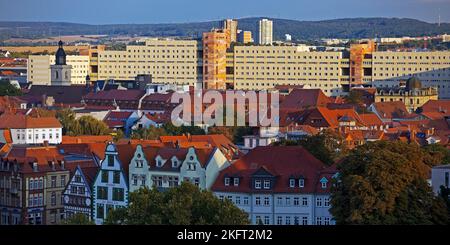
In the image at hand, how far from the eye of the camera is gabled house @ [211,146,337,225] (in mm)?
17219

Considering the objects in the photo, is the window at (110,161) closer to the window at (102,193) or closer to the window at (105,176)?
the window at (105,176)

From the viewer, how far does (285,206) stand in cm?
1744

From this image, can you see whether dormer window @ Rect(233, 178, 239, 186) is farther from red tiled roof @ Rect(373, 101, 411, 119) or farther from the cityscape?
red tiled roof @ Rect(373, 101, 411, 119)

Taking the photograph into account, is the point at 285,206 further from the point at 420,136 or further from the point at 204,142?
the point at 420,136

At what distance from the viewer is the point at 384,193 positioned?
13195 millimetres

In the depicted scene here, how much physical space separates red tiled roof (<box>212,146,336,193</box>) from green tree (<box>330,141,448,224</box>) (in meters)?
2.89

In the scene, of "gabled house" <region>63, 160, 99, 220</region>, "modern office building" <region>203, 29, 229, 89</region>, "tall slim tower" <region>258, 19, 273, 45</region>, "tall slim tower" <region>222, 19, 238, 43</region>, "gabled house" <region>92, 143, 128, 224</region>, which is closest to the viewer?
"gabled house" <region>92, 143, 128, 224</region>

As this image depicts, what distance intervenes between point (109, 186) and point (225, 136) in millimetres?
9564

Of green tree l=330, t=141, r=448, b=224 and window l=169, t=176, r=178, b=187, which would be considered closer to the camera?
green tree l=330, t=141, r=448, b=224

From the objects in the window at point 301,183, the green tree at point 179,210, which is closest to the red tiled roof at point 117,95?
the window at point 301,183

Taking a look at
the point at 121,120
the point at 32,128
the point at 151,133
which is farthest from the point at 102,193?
the point at 121,120

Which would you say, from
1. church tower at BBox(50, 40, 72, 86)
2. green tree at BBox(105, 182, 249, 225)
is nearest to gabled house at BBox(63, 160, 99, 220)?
green tree at BBox(105, 182, 249, 225)

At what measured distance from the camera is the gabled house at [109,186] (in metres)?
18.5
